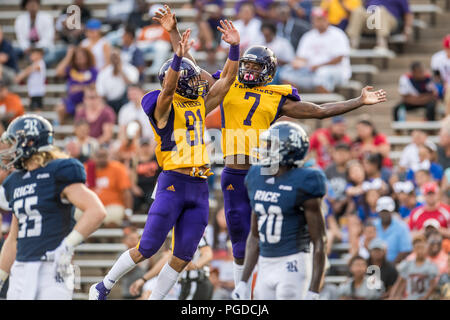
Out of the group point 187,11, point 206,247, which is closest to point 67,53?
point 187,11

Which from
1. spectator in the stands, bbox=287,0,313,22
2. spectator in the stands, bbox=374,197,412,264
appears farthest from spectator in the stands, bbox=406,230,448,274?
spectator in the stands, bbox=287,0,313,22

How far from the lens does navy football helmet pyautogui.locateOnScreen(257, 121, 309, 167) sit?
8.56 metres

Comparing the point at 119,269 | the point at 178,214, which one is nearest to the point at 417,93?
the point at 178,214

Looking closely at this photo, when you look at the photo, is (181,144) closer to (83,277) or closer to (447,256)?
(447,256)

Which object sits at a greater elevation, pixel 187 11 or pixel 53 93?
pixel 187 11

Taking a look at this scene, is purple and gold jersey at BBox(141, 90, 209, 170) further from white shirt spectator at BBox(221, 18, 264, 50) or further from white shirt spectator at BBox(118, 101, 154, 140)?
white shirt spectator at BBox(221, 18, 264, 50)

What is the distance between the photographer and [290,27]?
60.7 ft

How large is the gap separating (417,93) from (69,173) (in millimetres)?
9284

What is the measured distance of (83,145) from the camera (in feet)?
56.4

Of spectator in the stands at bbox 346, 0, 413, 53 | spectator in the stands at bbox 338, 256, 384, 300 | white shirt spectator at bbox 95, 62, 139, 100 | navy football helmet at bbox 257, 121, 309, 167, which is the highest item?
spectator in the stands at bbox 346, 0, 413, 53

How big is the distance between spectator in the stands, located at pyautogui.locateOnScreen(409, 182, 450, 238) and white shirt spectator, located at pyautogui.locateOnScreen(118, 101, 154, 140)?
5.04 metres

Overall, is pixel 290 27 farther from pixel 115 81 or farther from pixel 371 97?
pixel 371 97

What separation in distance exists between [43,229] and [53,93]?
36.4ft

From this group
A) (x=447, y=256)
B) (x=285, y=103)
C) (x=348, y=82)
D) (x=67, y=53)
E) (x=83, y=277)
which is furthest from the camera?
(x=67, y=53)
